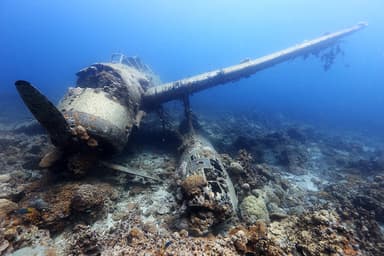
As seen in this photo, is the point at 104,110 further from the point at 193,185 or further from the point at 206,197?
the point at 206,197

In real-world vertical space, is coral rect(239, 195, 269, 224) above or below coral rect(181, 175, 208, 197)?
below

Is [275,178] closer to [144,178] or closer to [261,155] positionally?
[261,155]

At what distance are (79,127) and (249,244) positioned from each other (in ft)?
18.6

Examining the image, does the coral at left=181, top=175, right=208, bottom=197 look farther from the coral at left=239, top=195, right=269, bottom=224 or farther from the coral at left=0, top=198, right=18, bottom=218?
the coral at left=0, top=198, right=18, bottom=218

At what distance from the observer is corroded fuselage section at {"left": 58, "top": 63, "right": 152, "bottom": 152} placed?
6.47 m

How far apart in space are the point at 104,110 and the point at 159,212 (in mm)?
3902

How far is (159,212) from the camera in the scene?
247 inches

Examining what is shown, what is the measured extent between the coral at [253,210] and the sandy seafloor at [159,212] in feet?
0.10

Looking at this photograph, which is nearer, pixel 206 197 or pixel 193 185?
pixel 206 197

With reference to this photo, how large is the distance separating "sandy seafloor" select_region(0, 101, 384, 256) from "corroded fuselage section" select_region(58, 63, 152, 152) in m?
1.43

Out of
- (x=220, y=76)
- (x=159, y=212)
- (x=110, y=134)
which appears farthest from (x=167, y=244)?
(x=220, y=76)

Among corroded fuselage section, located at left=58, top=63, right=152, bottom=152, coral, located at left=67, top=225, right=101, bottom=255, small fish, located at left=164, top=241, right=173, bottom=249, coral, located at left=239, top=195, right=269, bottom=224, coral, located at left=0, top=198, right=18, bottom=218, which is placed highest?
corroded fuselage section, located at left=58, top=63, right=152, bottom=152

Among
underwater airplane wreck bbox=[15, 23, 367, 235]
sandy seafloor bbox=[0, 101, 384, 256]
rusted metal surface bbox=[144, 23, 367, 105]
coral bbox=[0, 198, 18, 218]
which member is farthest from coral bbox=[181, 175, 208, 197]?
rusted metal surface bbox=[144, 23, 367, 105]

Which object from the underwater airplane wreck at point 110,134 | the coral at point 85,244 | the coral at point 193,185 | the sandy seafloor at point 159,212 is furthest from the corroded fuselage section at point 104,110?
the coral at point 193,185
